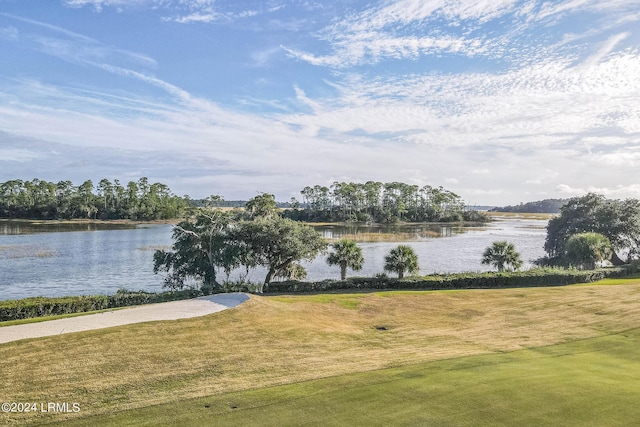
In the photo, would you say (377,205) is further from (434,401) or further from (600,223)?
(434,401)

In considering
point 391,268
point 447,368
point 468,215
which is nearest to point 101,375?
point 447,368

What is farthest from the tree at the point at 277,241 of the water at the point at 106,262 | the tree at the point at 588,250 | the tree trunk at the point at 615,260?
the tree trunk at the point at 615,260

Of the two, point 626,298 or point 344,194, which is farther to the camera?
point 344,194

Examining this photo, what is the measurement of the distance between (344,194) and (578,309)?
11109cm

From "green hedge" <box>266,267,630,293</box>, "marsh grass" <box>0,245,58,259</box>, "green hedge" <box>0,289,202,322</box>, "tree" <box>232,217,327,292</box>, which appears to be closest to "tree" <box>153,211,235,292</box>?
"tree" <box>232,217,327,292</box>

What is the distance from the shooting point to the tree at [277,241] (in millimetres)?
33844

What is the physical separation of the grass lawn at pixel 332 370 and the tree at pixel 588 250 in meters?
24.6

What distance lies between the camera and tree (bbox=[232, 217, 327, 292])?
3384 centimetres

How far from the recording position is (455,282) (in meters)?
34.8

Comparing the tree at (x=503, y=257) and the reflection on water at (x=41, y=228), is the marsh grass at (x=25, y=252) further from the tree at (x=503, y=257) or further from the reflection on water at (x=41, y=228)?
the tree at (x=503, y=257)

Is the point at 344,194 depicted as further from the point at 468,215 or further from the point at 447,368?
the point at 447,368

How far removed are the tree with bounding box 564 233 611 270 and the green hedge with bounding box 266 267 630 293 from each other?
7.07 m

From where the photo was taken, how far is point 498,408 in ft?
31.3

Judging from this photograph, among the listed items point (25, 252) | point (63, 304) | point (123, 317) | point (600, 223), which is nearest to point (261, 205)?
point (25, 252)
